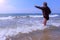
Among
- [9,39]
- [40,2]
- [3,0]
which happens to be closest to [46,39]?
[9,39]

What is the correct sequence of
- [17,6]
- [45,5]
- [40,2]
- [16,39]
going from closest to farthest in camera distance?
1. [16,39]
2. [45,5]
3. [40,2]
4. [17,6]

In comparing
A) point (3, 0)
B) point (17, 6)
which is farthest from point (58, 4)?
point (3, 0)

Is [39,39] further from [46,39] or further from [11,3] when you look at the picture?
[11,3]

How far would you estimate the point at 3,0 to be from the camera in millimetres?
5000

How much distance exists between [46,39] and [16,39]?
58cm

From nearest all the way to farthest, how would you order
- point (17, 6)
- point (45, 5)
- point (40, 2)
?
point (45, 5) < point (40, 2) < point (17, 6)

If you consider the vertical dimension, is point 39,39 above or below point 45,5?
below

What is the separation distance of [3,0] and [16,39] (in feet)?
7.51

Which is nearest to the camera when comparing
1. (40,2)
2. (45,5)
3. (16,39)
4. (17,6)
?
(16,39)

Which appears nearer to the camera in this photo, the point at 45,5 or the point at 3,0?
the point at 45,5

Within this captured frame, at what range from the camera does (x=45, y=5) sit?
183 inches

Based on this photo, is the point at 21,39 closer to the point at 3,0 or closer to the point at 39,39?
the point at 39,39

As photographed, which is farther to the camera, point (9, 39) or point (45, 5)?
point (45, 5)

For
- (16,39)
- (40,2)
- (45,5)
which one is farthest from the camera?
(40,2)
